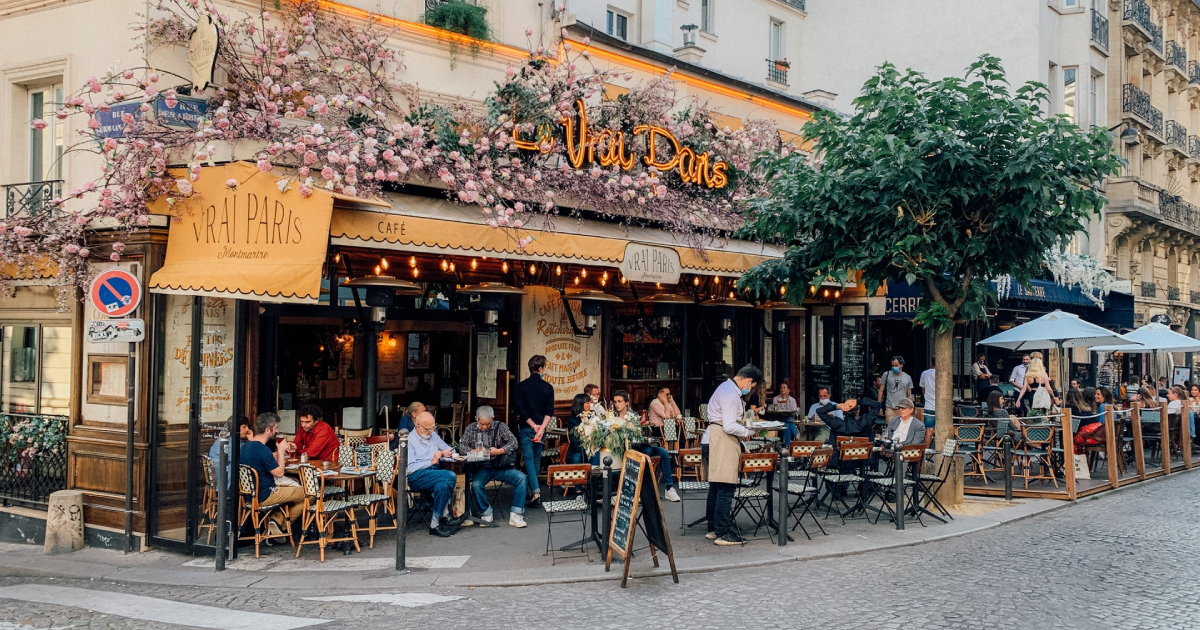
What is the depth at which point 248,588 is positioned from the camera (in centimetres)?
781

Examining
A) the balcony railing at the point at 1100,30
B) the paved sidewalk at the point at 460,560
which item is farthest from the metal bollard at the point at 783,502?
the balcony railing at the point at 1100,30

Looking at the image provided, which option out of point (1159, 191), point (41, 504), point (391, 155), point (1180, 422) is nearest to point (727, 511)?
point (391, 155)

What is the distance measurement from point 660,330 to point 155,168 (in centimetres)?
886

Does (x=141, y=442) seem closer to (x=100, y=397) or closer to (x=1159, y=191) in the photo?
(x=100, y=397)

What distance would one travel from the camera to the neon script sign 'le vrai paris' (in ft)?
39.9

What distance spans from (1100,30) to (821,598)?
86.9 ft

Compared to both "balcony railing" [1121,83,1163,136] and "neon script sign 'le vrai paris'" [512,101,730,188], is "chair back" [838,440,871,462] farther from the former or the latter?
"balcony railing" [1121,83,1163,136]

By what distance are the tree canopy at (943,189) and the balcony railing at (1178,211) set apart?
77.6ft

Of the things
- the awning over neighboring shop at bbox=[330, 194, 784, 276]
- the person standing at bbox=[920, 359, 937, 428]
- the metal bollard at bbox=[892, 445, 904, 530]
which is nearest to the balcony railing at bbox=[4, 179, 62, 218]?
the awning over neighboring shop at bbox=[330, 194, 784, 276]

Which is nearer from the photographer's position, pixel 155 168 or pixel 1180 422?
pixel 155 168

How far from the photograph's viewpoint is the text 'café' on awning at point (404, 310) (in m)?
8.84

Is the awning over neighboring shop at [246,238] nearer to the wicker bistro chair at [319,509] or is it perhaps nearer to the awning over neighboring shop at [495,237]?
the awning over neighboring shop at [495,237]

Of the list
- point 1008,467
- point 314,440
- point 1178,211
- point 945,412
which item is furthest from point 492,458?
point 1178,211

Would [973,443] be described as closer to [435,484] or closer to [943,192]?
[943,192]
